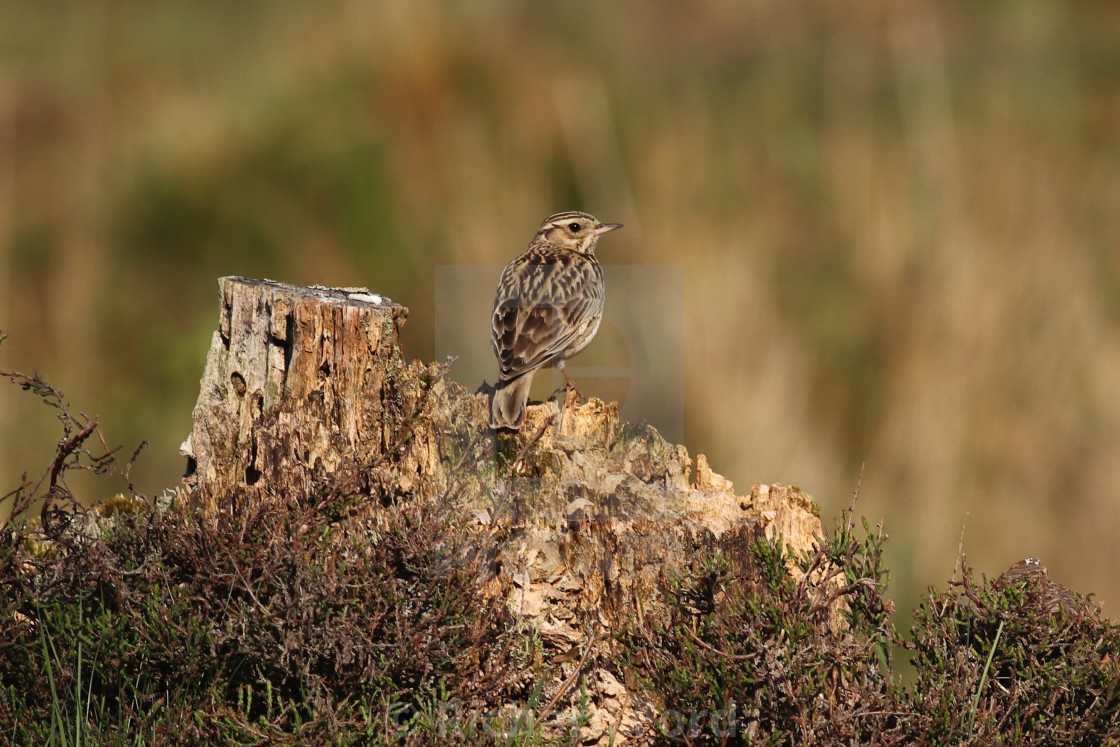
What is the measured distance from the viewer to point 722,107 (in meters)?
8.22

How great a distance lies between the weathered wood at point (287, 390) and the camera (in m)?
3.90

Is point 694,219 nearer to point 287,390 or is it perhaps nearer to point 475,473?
point 475,473

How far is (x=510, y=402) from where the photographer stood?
4652mm

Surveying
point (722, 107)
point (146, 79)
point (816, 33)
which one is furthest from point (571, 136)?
point (146, 79)

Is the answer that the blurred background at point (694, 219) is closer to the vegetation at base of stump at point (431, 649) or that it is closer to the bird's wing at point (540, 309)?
the bird's wing at point (540, 309)

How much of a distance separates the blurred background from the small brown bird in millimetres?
540

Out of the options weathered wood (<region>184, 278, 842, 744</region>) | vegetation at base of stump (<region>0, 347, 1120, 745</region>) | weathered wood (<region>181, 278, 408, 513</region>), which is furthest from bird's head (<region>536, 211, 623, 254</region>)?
vegetation at base of stump (<region>0, 347, 1120, 745</region>)

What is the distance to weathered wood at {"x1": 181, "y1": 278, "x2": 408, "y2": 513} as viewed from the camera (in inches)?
154

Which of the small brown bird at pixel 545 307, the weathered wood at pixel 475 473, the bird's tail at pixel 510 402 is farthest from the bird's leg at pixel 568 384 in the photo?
the weathered wood at pixel 475 473

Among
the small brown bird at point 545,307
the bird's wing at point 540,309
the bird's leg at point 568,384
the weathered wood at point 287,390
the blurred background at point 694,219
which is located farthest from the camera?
the blurred background at point 694,219

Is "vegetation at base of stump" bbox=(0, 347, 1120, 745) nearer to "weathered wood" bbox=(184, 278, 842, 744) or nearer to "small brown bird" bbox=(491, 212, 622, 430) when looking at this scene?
"weathered wood" bbox=(184, 278, 842, 744)

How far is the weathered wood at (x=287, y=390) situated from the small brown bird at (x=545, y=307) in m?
0.71

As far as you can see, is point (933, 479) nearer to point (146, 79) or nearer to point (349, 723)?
point (349, 723)

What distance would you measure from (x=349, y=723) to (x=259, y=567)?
0.54 m
